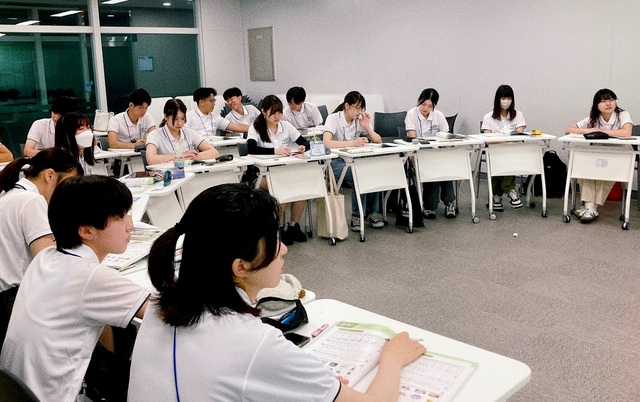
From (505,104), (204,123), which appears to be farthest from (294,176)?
(505,104)

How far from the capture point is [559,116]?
7.09m

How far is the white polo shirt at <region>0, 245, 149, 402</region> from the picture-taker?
5.59ft

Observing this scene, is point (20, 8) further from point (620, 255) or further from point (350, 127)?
point (620, 255)

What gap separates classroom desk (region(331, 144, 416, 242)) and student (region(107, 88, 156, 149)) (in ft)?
7.71

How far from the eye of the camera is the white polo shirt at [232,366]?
1.17 meters

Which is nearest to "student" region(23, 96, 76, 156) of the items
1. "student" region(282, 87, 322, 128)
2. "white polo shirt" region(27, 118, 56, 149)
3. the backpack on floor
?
"white polo shirt" region(27, 118, 56, 149)

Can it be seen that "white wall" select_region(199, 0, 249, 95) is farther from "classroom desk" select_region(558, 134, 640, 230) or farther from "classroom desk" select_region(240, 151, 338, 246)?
"classroom desk" select_region(558, 134, 640, 230)

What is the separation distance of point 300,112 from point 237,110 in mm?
839

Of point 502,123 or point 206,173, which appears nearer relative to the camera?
point 206,173

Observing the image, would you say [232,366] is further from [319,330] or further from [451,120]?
[451,120]

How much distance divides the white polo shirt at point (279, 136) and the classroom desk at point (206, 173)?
1.61 ft

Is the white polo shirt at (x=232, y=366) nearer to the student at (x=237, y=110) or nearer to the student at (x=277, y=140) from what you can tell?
the student at (x=277, y=140)

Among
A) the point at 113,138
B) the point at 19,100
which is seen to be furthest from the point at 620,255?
the point at 19,100

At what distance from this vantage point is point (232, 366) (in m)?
1.17
